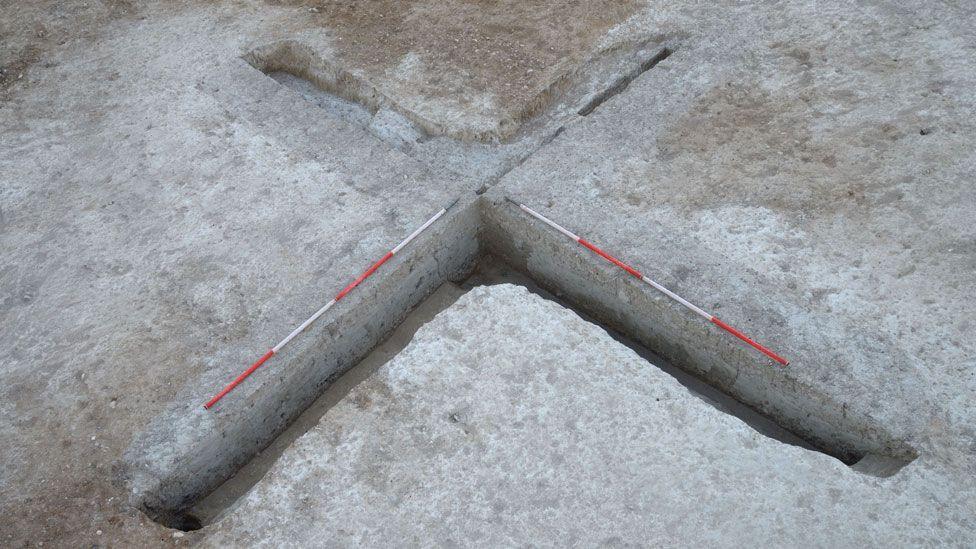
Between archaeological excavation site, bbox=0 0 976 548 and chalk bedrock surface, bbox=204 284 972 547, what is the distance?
11mm

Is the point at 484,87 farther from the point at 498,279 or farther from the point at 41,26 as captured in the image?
the point at 41,26

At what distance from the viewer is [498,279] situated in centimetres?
430

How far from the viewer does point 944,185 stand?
→ 3.94 metres

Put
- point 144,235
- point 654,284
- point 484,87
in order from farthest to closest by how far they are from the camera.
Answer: point 484,87, point 144,235, point 654,284

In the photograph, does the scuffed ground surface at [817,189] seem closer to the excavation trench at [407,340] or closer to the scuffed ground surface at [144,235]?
→ the excavation trench at [407,340]

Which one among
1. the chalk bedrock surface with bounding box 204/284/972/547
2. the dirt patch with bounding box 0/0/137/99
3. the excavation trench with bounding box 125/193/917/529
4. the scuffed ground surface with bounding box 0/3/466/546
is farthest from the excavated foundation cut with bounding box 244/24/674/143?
the chalk bedrock surface with bounding box 204/284/972/547

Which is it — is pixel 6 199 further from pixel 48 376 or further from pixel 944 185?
pixel 944 185

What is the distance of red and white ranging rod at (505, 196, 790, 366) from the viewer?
3356mm

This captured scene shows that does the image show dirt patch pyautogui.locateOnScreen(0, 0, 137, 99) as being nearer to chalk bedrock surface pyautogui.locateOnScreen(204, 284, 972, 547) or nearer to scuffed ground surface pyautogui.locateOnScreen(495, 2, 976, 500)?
scuffed ground surface pyautogui.locateOnScreen(495, 2, 976, 500)

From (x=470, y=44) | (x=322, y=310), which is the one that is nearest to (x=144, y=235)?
(x=322, y=310)

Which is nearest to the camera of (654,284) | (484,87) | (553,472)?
(553,472)

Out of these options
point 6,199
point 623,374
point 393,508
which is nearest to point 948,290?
point 623,374

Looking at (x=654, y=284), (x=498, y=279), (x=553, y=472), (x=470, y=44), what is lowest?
(x=498, y=279)

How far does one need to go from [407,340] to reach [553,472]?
3.71ft
